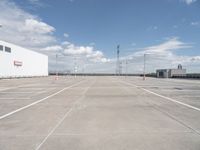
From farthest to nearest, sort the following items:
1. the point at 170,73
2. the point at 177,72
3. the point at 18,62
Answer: the point at 177,72 → the point at 170,73 → the point at 18,62

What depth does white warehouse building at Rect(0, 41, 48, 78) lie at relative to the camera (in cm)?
6208

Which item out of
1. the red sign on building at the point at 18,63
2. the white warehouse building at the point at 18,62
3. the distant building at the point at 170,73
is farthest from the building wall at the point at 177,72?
the red sign on building at the point at 18,63

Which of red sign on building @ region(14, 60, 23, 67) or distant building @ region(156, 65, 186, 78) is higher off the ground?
red sign on building @ region(14, 60, 23, 67)

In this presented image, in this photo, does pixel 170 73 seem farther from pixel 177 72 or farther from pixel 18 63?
pixel 18 63

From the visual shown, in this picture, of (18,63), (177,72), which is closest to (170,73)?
(177,72)

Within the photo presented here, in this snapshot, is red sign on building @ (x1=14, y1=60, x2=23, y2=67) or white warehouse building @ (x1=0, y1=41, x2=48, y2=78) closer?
white warehouse building @ (x1=0, y1=41, x2=48, y2=78)

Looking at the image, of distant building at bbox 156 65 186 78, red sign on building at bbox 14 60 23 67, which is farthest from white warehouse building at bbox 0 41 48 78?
distant building at bbox 156 65 186 78

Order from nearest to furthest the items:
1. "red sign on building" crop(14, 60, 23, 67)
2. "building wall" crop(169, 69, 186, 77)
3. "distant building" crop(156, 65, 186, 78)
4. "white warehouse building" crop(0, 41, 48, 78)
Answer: "white warehouse building" crop(0, 41, 48, 78) < "red sign on building" crop(14, 60, 23, 67) < "distant building" crop(156, 65, 186, 78) < "building wall" crop(169, 69, 186, 77)

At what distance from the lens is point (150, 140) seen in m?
5.68

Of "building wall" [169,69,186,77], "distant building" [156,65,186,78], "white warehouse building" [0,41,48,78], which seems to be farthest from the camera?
"building wall" [169,69,186,77]

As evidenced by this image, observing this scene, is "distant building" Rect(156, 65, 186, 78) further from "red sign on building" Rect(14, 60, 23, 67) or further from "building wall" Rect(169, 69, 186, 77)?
"red sign on building" Rect(14, 60, 23, 67)

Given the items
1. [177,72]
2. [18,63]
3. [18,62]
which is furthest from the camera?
[177,72]

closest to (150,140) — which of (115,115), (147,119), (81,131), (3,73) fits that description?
(81,131)

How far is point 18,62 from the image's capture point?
2867 inches
